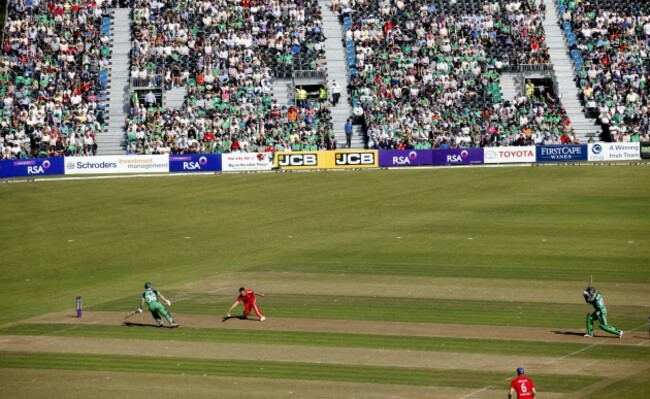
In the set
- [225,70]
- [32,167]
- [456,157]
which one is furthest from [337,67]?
[32,167]

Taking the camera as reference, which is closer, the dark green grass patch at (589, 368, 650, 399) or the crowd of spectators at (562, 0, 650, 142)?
the dark green grass patch at (589, 368, 650, 399)

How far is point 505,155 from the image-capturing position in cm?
8288

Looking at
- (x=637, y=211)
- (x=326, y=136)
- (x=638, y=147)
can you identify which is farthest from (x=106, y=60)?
(x=637, y=211)

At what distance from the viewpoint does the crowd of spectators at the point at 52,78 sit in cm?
8238

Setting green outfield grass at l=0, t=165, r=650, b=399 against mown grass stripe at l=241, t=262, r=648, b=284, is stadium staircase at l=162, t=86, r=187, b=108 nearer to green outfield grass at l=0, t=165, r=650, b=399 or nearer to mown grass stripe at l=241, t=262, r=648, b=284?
green outfield grass at l=0, t=165, r=650, b=399

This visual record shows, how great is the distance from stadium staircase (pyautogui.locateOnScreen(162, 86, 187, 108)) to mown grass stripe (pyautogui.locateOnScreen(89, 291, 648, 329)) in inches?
1741

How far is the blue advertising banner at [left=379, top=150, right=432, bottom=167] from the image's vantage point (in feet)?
270

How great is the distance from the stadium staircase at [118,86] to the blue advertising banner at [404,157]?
17.9 meters

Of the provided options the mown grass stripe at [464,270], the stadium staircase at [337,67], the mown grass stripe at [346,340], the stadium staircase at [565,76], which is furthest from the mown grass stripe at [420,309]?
the stadium staircase at [565,76]

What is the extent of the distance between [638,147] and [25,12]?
150ft

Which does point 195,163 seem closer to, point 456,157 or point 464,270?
point 456,157

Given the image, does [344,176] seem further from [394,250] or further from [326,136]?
[394,250]

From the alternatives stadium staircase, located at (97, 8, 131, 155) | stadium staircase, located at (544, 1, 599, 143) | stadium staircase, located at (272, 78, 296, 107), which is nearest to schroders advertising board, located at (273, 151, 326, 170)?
stadium staircase, located at (272, 78, 296, 107)

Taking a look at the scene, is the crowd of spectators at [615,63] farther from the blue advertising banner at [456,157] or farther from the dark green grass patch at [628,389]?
the dark green grass patch at [628,389]
